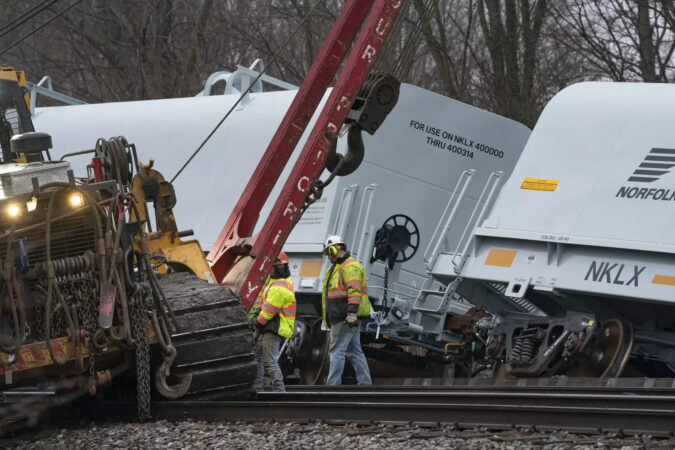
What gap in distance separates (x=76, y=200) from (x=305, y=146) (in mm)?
3705

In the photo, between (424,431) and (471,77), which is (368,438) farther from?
(471,77)

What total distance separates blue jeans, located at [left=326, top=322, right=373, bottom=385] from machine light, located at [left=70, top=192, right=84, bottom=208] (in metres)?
5.01

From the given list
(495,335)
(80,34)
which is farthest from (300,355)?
(80,34)

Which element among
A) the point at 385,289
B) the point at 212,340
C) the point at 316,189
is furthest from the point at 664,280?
the point at 212,340

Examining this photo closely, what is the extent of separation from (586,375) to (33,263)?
577 cm

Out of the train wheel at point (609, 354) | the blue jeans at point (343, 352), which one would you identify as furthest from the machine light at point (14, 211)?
the train wheel at point (609, 354)

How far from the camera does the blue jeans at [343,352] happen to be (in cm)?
1234

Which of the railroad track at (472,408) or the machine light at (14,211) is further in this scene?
the machine light at (14,211)

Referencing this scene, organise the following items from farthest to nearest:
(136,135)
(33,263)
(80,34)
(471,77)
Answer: (80,34) < (471,77) < (136,135) < (33,263)

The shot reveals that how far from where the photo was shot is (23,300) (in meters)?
7.70

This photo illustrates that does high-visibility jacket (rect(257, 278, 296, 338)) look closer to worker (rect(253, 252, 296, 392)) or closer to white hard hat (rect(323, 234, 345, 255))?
worker (rect(253, 252, 296, 392))

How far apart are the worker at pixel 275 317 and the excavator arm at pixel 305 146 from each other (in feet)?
1.66

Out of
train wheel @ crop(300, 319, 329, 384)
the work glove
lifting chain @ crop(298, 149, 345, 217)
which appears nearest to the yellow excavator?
lifting chain @ crop(298, 149, 345, 217)

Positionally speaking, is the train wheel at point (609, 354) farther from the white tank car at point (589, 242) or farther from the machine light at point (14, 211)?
the machine light at point (14, 211)
